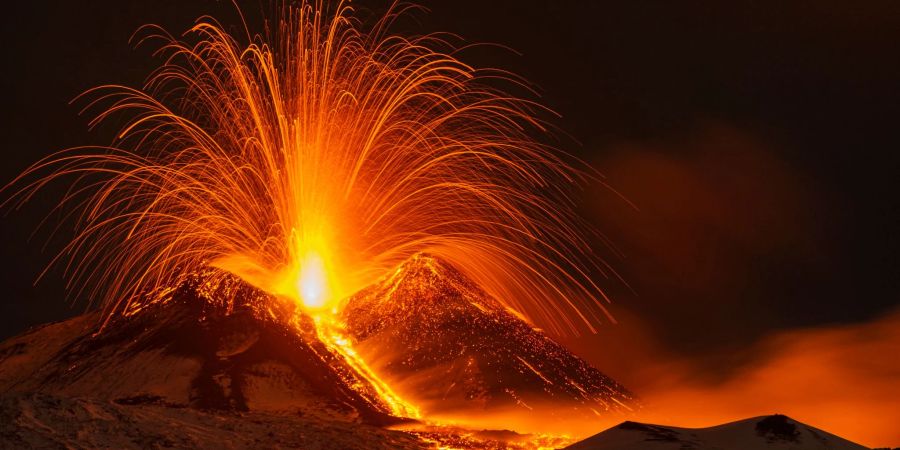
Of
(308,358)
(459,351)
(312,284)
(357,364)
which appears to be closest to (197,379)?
(308,358)

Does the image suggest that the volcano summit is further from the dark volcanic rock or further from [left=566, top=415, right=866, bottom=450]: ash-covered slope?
[left=566, top=415, right=866, bottom=450]: ash-covered slope

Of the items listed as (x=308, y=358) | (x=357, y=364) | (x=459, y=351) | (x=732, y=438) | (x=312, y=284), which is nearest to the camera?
(x=732, y=438)

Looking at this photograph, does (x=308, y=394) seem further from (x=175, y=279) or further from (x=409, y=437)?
(x=175, y=279)

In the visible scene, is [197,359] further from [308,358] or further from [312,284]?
[312,284]

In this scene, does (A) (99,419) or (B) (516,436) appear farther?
(B) (516,436)

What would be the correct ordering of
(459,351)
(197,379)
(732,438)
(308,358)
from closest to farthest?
(732,438)
(197,379)
(308,358)
(459,351)

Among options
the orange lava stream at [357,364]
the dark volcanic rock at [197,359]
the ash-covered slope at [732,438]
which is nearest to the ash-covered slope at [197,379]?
the dark volcanic rock at [197,359]

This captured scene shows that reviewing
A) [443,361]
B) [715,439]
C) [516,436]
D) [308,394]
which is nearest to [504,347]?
[443,361]
